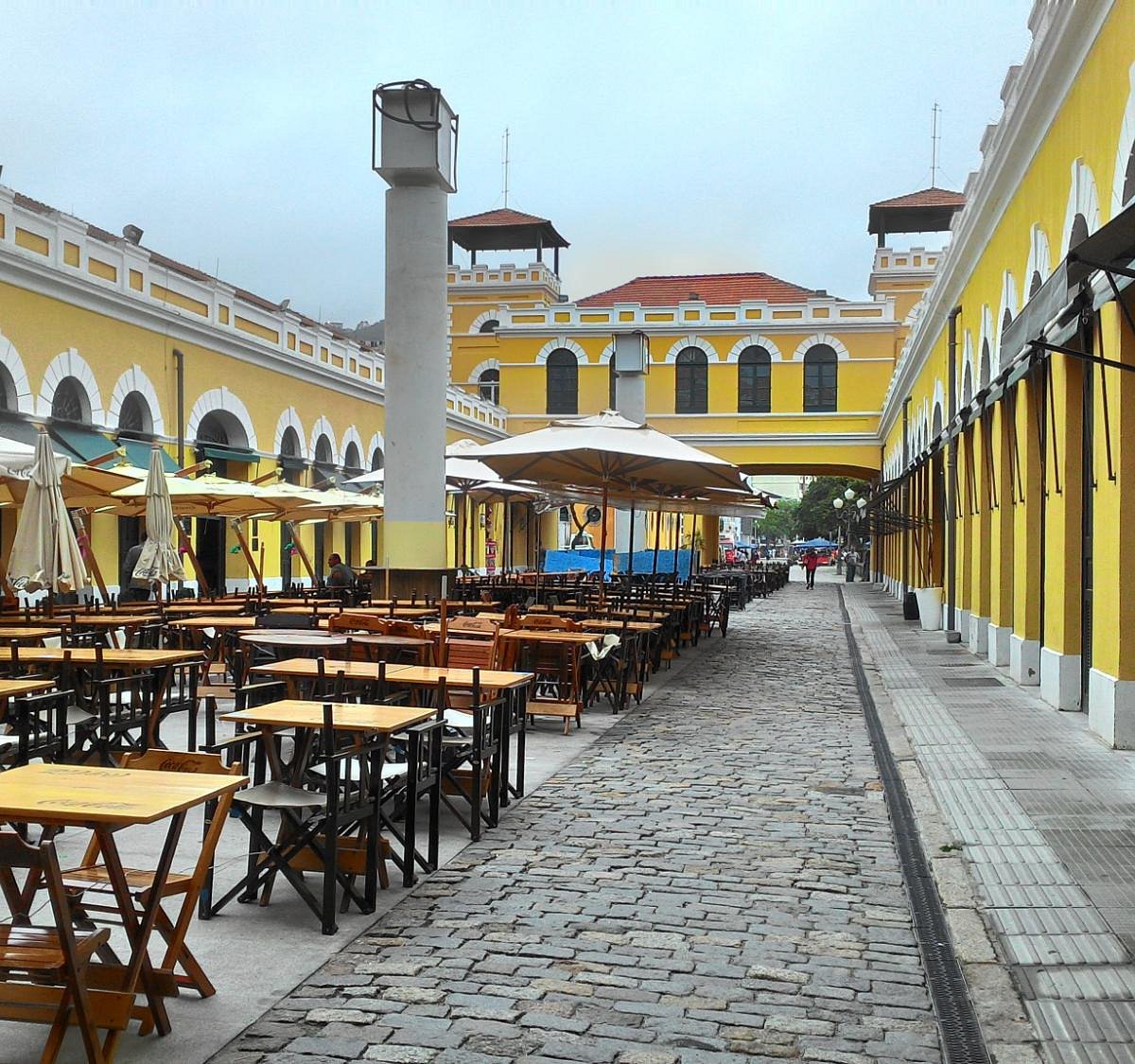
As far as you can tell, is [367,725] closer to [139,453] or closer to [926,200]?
[139,453]

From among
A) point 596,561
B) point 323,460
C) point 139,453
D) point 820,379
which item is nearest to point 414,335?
point 139,453

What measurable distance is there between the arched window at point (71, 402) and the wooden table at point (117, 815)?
15912mm

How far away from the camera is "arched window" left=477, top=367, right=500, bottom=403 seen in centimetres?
5172

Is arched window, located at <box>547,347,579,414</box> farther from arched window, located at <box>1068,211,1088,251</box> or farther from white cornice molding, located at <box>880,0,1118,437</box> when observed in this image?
arched window, located at <box>1068,211,1088,251</box>

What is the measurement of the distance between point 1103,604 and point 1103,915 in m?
5.32

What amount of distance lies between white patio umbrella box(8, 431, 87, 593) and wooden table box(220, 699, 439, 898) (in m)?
5.52

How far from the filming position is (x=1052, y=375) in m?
12.8

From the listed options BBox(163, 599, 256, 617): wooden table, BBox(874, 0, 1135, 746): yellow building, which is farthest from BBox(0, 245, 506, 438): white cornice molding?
BBox(874, 0, 1135, 746): yellow building

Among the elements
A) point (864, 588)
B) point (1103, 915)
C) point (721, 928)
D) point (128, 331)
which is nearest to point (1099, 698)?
point (1103, 915)

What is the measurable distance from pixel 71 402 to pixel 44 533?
9.28 m

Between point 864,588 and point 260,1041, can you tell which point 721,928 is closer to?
point 260,1041

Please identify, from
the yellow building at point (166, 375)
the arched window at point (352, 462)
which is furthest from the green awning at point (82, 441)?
the arched window at point (352, 462)

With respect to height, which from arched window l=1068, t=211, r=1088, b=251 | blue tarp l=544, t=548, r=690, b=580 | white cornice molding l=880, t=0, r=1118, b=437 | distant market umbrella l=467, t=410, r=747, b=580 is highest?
white cornice molding l=880, t=0, r=1118, b=437

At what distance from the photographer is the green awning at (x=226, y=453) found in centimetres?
2356
